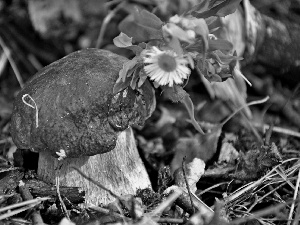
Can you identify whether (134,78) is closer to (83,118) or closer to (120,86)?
(120,86)

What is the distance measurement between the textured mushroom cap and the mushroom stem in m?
0.23

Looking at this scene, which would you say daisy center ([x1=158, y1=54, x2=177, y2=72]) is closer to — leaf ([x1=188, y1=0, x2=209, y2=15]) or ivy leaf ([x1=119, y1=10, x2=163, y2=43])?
ivy leaf ([x1=119, y1=10, x2=163, y2=43])

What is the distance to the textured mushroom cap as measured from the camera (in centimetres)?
230

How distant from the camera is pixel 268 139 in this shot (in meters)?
3.22

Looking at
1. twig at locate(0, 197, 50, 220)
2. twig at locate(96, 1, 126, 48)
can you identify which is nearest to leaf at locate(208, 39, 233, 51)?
twig at locate(0, 197, 50, 220)

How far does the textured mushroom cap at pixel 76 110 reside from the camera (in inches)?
90.4

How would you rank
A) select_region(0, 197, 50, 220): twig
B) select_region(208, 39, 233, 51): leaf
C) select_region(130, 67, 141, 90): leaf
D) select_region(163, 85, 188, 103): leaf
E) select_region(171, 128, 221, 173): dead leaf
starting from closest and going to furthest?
select_region(0, 197, 50, 220): twig < select_region(208, 39, 233, 51): leaf < select_region(130, 67, 141, 90): leaf < select_region(163, 85, 188, 103): leaf < select_region(171, 128, 221, 173): dead leaf

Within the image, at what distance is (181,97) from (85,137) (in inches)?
25.7

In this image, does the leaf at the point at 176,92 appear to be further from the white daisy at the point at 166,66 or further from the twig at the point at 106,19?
the twig at the point at 106,19

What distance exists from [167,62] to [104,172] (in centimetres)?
86

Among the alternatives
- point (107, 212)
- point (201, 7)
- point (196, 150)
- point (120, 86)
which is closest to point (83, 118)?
point (120, 86)

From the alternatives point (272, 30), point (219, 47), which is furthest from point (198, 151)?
point (272, 30)

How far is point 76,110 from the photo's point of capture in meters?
2.29

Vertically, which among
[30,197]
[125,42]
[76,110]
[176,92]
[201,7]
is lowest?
[30,197]
